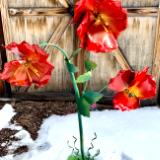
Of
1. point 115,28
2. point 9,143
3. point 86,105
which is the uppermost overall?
point 115,28

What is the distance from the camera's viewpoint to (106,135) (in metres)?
3.59

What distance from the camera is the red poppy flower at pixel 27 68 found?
6.66ft

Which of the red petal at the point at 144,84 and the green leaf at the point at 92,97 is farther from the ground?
the red petal at the point at 144,84

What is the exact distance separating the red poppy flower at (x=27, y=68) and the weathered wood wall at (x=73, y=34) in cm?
172

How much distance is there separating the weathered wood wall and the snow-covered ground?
0.50m

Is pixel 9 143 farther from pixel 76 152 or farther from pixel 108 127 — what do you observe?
pixel 108 127

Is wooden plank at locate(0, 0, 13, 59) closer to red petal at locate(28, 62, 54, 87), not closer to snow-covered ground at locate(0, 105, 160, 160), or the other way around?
snow-covered ground at locate(0, 105, 160, 160)

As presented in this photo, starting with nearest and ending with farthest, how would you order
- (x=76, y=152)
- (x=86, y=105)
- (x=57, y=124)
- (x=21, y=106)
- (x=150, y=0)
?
1. (x=86, y=105)
2. (x=76, y=152)
3. (x=150, y=0)
4. (x=57, y=124)
5. (x=21, y=106)

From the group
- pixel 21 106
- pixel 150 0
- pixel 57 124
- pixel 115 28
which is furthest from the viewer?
pixel 21 106

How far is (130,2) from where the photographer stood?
3566mm

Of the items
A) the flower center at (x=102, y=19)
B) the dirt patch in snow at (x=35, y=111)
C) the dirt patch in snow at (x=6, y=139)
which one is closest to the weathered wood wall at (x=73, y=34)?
the dirt patch in snow at (x=35, y=111)

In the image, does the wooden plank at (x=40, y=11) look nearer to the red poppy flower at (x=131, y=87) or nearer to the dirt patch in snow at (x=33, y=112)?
the dirt patch in snow at (x=33, y=112)

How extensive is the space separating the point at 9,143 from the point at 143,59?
170cm

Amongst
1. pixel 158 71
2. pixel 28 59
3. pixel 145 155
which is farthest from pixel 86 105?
pixel 158 71
